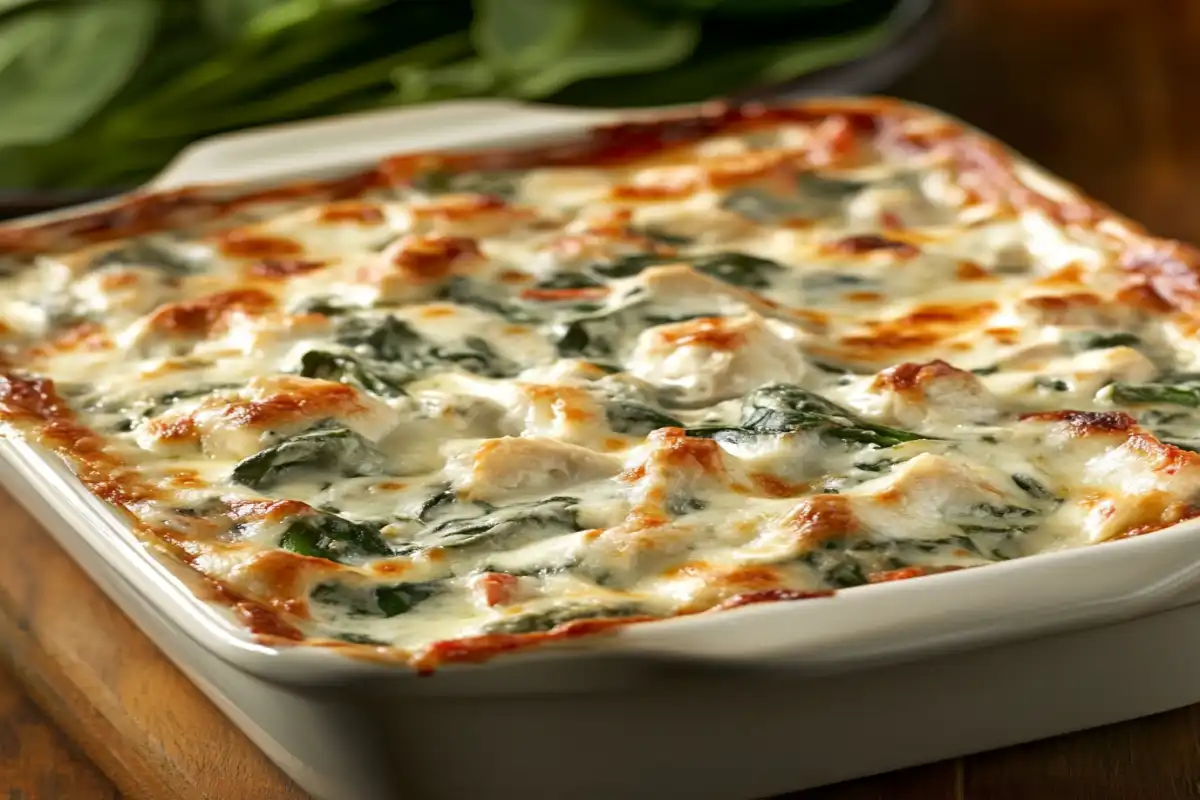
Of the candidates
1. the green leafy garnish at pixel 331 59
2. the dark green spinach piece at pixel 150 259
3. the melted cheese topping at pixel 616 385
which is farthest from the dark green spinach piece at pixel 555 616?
the green leafy garnish at pixel 331 59

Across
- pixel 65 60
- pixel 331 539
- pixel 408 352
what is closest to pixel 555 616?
pixel 331 539

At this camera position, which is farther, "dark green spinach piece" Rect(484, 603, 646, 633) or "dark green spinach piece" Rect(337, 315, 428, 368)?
"dark green spinach piece" Rect(337, 315, 428, 368)

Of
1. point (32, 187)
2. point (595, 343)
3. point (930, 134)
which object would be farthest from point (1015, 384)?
point (32, 187)

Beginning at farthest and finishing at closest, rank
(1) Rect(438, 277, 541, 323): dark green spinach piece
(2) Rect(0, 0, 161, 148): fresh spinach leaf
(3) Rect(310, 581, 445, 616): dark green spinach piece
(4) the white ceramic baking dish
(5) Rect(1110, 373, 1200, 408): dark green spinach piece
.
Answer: (2) Rect(0, 0, 161, 148): fresh spinach leaf → (1) Rect(438, 277, 541, 323): dark green spinach piece → (5) Rect(1110, 373, 1200, 408): dark green spinach piece → (3) Rect(310, 581, 445, 616): dark green spinach piece → (4) the white ceramic baking dish

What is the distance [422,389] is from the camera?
7.05 ft

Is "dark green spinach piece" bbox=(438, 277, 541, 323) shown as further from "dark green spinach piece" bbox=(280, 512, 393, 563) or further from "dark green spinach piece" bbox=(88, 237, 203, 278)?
"dark green spinach piece" bbox=(280, 512, 393, 563)

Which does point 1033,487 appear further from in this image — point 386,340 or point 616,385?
point 386,340

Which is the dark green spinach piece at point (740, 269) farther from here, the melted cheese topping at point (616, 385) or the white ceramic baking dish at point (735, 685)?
the white ceramic baking dish at point (735, 685)

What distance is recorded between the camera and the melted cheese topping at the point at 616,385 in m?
1.75

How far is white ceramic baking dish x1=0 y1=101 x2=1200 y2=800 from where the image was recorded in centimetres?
152

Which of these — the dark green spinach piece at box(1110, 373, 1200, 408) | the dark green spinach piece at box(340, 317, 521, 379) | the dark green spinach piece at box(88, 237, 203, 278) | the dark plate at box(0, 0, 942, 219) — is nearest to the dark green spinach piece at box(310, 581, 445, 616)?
the dark green spinach piece at box(340, 317, 521, 379)

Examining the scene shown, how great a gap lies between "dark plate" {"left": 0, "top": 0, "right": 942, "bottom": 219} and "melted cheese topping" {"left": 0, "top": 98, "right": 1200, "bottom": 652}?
385 mm

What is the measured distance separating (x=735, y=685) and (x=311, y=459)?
598 mm

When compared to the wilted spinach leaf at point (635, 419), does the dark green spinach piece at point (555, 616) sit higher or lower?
higher
